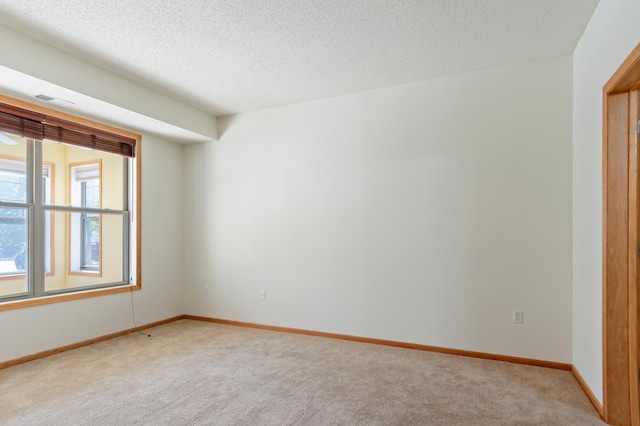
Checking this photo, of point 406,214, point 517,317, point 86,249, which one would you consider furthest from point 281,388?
point 86,249

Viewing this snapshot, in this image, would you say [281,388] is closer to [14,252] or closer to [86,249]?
[14,252]

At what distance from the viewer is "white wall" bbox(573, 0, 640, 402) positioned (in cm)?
214

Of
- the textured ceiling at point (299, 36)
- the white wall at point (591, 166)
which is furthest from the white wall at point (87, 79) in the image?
the white wall at point (591, 166)

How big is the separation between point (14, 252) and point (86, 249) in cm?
83

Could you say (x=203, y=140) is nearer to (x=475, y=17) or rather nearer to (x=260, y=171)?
(x=260, y=171)

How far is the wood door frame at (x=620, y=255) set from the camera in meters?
2.11

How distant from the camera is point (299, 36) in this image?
9.31 ft

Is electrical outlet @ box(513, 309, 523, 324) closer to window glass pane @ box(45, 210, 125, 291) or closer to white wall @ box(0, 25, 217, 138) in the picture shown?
white wall @ box(0, 25, 217, 138)

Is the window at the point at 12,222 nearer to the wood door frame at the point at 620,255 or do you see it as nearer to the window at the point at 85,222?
the window at the point at 85,222

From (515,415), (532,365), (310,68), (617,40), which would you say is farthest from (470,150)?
(515,415)

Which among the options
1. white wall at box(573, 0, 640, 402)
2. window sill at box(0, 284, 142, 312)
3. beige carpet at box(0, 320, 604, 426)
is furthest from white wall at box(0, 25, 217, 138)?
white wall at box(573, 0, 640, 402)

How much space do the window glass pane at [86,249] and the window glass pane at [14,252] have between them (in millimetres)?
348

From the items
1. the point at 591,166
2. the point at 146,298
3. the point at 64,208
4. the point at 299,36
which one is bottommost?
the point at 146,298

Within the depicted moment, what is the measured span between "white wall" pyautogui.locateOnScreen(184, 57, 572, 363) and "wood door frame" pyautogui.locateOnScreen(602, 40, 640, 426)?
3.08 ft
